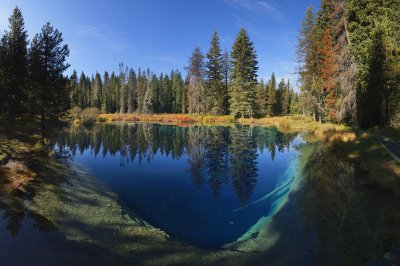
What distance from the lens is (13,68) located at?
103ft

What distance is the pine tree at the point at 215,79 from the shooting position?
6938 cm

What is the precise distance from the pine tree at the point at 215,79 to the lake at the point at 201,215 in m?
49.8

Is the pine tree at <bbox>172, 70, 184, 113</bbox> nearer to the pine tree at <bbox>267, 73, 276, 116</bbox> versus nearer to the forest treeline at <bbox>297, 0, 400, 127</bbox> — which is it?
the pine tree at <bbox>267, 73, 276, 116</bbox>

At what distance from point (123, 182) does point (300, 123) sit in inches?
1547

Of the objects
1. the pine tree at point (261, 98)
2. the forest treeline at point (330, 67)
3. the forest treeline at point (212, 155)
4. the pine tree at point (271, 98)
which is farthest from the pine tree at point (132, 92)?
the forest treeline at point (212, 155)

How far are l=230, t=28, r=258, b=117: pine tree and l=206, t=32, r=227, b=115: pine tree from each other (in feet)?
16.2

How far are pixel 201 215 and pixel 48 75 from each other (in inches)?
869

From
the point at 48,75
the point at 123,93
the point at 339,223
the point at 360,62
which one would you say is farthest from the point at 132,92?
the point at 339,223

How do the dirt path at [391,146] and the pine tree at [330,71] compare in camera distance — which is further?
the pine tree at [330,71]

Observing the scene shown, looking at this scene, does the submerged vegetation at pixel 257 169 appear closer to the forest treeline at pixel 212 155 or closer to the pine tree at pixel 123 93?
the forest treeline at pixel 212 155

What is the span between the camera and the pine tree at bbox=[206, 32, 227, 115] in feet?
228

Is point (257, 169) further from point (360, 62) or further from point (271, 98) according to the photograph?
point (271, 98)

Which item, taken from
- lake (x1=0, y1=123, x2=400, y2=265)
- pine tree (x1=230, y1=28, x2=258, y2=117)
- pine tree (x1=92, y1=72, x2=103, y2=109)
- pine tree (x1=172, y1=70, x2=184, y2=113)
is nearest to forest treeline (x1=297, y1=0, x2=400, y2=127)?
lake (x1=0, y1=123, x2=400, y2=265)

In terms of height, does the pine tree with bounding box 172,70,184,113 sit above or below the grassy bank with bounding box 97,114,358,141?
above
